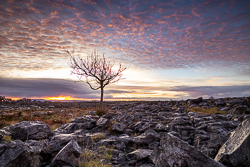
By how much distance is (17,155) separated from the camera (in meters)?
3.82

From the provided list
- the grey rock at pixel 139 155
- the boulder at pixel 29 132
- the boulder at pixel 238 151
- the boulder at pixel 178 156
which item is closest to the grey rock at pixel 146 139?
the grey rock at pixel 139 155

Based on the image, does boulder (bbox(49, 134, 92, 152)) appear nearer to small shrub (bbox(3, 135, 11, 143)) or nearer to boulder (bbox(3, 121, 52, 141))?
boulder (bbox(3, 121, 52, 141))

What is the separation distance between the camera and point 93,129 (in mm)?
10703

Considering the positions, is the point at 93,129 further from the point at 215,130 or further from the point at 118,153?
the point at 215,130

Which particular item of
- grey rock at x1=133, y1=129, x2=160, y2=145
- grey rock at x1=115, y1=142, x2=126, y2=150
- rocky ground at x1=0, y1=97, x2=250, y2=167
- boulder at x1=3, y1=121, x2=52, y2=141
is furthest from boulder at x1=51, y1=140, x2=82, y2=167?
boulder at x1=3, y1=121, x2=52, y2=141

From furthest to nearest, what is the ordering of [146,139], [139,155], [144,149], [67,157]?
[146,139]
[144,149]
[139,155]
[67,157]

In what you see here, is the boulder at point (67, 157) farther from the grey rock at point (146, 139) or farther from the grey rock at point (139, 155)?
the grey rock at point (146, 139)

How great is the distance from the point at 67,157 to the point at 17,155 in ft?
4.35

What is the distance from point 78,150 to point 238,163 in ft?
14.7

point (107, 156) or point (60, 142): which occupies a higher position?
point (60, 142)

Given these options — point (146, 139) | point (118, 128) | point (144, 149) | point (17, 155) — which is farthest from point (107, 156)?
point (118, 128)

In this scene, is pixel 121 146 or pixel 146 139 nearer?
pixel 121 146

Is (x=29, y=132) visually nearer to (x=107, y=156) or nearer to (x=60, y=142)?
(x=60, y=142)

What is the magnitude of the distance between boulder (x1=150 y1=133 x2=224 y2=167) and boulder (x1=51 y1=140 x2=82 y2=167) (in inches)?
99.9
